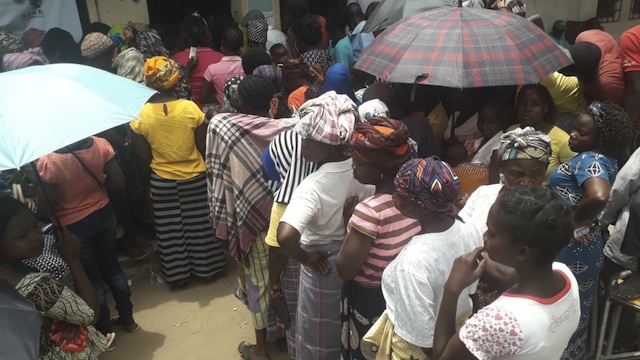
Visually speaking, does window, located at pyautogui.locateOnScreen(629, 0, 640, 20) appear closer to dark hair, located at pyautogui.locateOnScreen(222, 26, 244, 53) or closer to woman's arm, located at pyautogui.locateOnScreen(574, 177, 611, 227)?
dark hair, located at pyautogui.locateOnScreen(222, 26, 244, 53)

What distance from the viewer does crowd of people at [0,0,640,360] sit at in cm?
176

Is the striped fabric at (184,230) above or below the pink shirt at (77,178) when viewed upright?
below

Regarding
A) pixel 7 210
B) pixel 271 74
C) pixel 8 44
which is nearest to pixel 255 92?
pixel 271 74

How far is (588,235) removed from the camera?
9.14 feet

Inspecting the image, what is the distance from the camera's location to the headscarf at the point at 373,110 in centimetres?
326

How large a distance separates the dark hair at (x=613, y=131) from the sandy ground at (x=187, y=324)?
2.55 m

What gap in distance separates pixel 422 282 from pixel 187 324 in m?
2.77

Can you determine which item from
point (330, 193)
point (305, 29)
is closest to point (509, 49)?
point (330, 193)

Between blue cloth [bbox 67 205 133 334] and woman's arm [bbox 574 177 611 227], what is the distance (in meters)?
3.06

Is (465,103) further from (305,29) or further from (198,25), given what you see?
(198,25)

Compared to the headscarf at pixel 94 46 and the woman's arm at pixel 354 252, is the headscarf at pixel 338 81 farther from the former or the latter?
the headscarf at pixel 94 46

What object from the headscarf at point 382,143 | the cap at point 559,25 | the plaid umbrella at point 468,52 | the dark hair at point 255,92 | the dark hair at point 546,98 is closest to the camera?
the headscarf at point 382,143

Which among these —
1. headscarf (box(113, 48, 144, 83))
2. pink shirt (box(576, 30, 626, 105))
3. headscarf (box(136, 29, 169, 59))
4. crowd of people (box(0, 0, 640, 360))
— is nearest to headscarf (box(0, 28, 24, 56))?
crowd of people (box(0, 0, 640, 360))

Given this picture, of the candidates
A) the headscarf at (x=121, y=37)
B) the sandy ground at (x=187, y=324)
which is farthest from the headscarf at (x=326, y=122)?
the headscarf at (x=121, y=37)
